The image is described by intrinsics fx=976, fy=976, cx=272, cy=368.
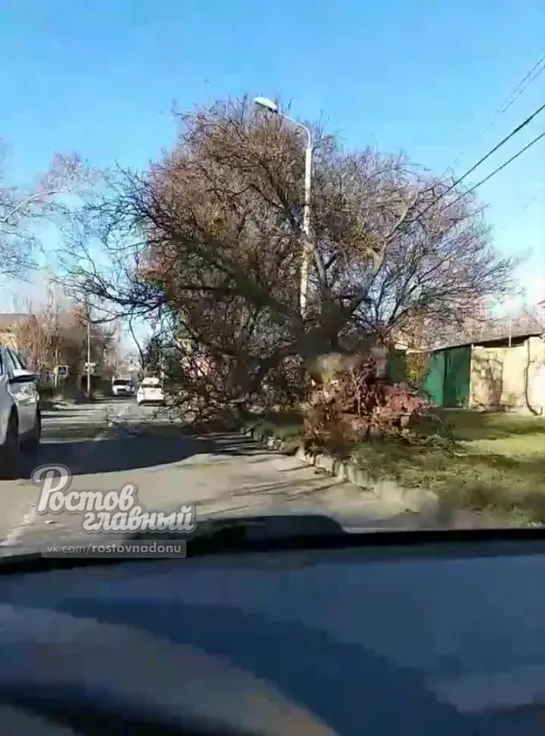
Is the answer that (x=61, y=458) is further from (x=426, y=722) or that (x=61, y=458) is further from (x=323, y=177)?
(x=426, y=722)

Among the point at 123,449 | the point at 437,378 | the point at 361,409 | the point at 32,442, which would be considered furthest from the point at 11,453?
the point at 437,378

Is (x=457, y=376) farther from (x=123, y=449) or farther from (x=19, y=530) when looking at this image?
(x=19, y=530)

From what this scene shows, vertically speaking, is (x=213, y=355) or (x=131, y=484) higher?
(x=213, y=355)

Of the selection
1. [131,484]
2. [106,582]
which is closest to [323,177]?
[131,484]

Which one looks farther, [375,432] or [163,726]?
[375,432]

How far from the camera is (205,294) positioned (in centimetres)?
2144

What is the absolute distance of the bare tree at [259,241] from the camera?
20.8 m

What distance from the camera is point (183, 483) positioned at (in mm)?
13008

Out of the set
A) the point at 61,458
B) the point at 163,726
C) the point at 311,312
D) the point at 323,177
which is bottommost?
the point at 61,458

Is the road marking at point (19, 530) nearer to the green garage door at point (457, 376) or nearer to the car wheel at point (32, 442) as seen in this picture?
the car wheel at point (32, 442)

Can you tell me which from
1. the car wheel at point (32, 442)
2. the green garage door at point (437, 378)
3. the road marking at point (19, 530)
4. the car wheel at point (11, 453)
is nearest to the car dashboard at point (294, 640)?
the road marking at point (19, 530)

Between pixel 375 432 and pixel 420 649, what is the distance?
16.1 meters

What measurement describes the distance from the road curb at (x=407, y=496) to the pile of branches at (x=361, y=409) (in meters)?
0.64

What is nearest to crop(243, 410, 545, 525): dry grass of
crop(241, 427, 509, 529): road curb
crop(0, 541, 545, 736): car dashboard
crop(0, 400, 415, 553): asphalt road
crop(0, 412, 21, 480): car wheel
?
crop(241, 427, 509, 529): road curb
